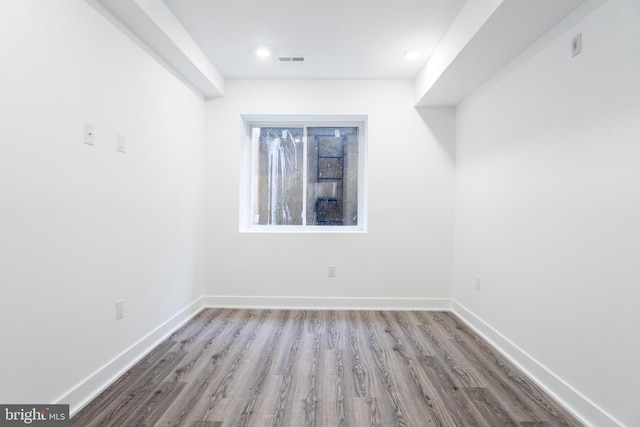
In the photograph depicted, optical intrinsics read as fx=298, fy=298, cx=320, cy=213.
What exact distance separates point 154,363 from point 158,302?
47 centimetres

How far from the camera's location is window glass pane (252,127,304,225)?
11.5ft

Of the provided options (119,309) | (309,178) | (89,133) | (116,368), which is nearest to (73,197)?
(89,133)

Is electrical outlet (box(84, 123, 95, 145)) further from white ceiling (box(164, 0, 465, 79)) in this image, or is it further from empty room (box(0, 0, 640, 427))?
white ceiling (box(164, 0, 465, 79))

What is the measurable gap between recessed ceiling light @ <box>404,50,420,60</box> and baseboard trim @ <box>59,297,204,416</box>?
10.2 feet

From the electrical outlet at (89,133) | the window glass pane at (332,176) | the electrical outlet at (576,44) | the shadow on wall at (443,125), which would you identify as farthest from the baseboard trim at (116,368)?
the electrical outlet at (576,44)

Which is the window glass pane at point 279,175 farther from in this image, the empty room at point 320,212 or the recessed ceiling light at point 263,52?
the recessed ceiling light at point 263,52

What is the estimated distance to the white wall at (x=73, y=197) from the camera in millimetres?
1273

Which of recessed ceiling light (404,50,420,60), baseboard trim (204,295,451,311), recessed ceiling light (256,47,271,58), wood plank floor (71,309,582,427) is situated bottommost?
wood plank floor (71,309,582,427)

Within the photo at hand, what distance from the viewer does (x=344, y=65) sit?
290 cm

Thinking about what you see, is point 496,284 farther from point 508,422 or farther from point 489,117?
point 489,117

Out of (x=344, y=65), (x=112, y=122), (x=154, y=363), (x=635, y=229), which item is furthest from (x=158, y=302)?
(x=635, y=229)

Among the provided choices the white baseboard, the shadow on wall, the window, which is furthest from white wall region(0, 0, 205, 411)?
the white baseboard

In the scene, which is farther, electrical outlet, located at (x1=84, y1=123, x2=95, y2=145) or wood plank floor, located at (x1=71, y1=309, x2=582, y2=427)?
electrical outlet, located at (x1=84, y1=123, x2=95, y2=145)

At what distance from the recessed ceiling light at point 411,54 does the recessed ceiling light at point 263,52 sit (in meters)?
1.24
